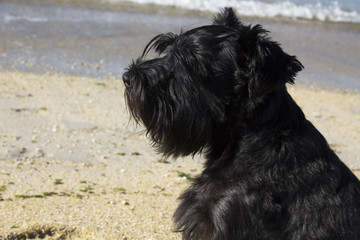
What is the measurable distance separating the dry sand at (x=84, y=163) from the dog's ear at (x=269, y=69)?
6.51 feet

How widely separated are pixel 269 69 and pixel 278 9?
15.3m

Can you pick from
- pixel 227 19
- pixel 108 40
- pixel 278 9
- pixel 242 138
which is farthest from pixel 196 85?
pixel 278 9

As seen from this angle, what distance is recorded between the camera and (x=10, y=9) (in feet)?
42.3

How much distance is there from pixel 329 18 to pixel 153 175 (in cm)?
1370

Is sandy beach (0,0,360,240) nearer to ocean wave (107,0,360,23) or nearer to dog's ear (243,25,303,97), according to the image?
dog's ear (243,25,303,97)

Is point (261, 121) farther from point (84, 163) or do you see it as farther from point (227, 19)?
point (84, 163)

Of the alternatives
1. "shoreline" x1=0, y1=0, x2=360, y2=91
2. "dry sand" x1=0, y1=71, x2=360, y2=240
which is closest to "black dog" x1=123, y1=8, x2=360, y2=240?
"dry sand" x1=0, y1=71, x2=360, y2=240

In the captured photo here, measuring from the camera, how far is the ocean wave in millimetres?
17203

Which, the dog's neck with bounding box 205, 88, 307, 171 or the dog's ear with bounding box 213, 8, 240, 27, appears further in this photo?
the dog's ear with bounding box 213, 8, 240, 27

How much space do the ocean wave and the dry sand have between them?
27.7ft

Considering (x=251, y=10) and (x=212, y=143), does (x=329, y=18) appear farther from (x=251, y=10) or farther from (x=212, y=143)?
(x=212, y=143)

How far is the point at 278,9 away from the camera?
59.9 feet

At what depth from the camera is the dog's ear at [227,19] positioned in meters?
4.16

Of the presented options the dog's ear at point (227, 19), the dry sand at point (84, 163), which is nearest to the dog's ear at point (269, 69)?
the dog's ear at point (227, 19)
